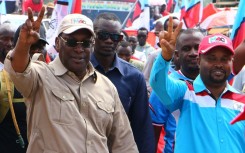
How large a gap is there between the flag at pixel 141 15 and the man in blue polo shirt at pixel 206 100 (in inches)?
396

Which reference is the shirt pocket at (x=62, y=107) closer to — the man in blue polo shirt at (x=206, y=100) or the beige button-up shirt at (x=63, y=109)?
the beige button-up shirt at (x=63, y=109)

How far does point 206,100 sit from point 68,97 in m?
1.12

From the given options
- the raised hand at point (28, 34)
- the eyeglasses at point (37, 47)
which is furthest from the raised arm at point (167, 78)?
the eyeglasses at point (37, 47)

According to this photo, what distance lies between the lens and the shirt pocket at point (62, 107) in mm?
4168

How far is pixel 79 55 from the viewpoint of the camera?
14.4 feet

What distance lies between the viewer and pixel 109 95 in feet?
14.8

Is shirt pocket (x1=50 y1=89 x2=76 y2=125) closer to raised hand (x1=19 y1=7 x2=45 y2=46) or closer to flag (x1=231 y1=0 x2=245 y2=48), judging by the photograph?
raised hand (x1=19 y1=7 x2=45 y2=46)

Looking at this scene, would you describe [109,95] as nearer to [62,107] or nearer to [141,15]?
[62,107]

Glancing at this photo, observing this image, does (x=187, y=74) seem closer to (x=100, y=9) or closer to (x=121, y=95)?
(x=121, y=95)

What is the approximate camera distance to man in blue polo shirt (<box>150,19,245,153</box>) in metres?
4.63

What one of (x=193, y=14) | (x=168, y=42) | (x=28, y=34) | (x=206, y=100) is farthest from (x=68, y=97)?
(x=193, y=14)

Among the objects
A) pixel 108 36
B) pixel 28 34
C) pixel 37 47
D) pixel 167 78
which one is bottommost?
pixel 167 78

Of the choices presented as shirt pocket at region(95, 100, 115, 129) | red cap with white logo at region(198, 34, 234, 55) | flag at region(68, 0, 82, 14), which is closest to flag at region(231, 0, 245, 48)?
red cap with white logo at region(198, 34, 234, 55)

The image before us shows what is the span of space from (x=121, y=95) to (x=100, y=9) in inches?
380
